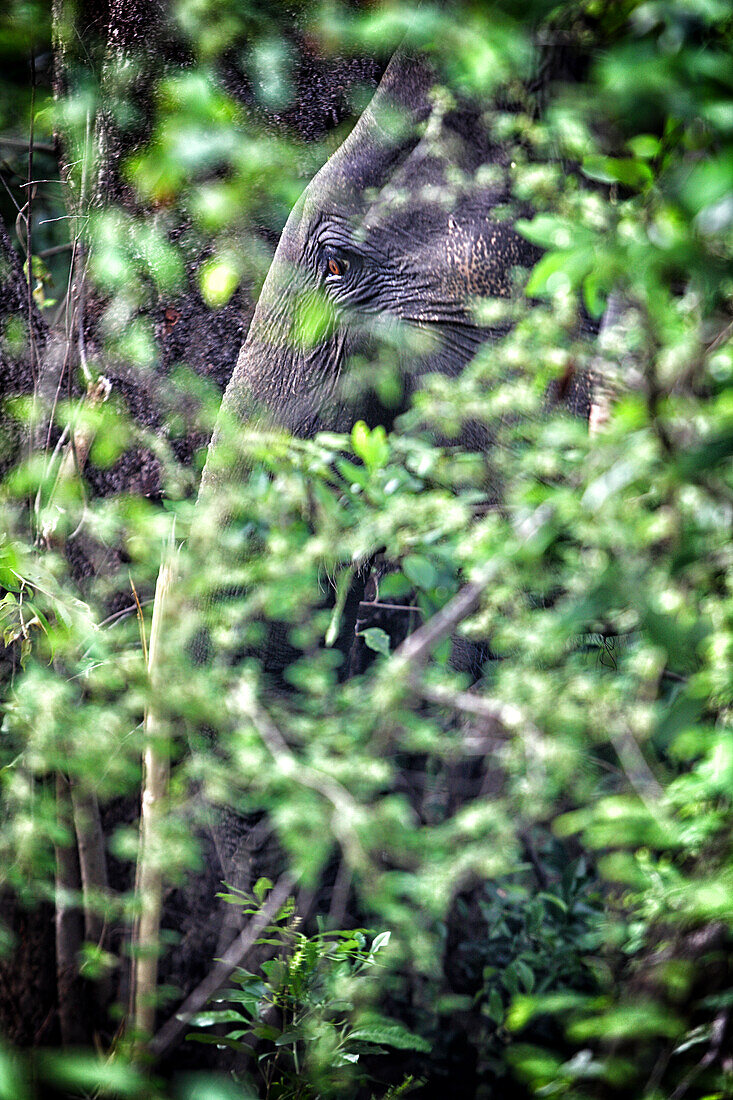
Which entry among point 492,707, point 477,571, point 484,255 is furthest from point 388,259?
point 492,707

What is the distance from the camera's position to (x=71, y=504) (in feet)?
7.07

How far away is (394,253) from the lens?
1.63 metres

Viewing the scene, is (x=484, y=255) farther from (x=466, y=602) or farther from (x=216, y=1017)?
(x=216, y=1017)

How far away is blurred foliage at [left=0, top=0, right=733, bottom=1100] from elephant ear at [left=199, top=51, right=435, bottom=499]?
7 cm

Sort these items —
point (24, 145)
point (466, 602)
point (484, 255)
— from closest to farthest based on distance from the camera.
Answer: point (466, 602) < point (484, 255) < point (24, 145)

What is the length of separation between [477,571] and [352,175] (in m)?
0.91

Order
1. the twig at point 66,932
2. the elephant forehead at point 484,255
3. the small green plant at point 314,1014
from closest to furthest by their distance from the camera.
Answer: the small green plant at point 314,1014 → the elephant forehead at point 484,255 → the twig at point 66,932

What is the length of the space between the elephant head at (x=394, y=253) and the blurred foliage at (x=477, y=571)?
2.7 inches

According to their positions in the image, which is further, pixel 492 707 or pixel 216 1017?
pixel 216 1017

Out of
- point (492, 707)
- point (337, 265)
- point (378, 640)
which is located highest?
point (337, 265)

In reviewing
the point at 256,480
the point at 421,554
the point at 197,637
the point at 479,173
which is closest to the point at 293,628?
the point at 197,637

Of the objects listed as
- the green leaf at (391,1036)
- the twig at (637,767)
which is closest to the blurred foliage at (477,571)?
the twig at (637,767)

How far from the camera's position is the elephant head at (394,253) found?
1.59 m

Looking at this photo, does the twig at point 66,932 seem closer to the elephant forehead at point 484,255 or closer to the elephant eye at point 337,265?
the elephant eye at point 337,265
